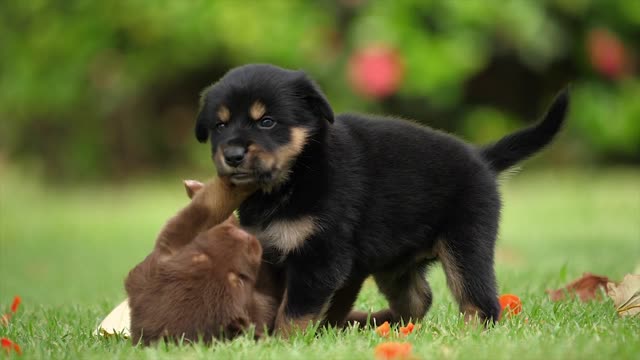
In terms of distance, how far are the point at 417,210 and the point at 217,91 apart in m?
1.00

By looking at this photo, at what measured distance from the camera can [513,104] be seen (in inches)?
625

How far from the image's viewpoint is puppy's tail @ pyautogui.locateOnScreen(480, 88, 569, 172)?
168 inches

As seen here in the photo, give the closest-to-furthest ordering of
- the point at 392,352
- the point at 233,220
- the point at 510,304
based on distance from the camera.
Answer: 1. the point at 392,352
2. the point at 233,220
3. the point at 510,304

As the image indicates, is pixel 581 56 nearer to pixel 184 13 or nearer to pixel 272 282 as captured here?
pixel 184 13

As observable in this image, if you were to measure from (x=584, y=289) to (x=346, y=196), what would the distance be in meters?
1.58

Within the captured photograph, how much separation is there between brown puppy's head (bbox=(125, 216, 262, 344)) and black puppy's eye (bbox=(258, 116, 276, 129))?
0.45 meters

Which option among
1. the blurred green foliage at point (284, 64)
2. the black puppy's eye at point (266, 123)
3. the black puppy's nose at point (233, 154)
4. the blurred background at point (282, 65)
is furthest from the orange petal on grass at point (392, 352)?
the blurred green foliage at point (284, 64)

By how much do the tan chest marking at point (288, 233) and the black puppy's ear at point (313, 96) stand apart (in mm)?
461

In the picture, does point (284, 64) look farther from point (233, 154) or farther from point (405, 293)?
point (233, 154)

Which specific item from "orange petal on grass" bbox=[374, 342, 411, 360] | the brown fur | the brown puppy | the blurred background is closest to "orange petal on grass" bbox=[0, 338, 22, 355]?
the brown puppy

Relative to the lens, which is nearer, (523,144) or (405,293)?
(405,293)

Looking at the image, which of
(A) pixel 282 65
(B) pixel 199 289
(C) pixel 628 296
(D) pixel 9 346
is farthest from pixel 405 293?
(A) pixel 282 65

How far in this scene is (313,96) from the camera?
12.5ft

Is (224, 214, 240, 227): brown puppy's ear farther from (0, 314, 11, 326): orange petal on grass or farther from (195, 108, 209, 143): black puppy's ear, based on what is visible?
(0, 314, 11, 326): orange petal on grass
